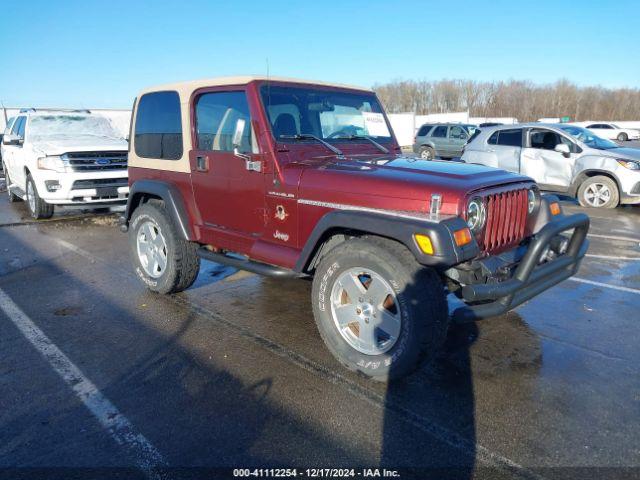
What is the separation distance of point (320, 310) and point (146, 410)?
1.32 m

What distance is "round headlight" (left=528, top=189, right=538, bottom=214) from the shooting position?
380 centimetres

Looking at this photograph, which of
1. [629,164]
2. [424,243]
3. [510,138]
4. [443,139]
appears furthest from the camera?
[443,139]

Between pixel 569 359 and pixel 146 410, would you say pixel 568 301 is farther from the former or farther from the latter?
pixel 146 410

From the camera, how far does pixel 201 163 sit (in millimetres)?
4363

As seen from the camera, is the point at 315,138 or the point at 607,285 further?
the point at 607,285

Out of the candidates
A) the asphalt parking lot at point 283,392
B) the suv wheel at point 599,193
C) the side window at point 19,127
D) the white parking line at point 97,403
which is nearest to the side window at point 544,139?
the suv wheel at point 599,193

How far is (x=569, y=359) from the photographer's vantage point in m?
3.65

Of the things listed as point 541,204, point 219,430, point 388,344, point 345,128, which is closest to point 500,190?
point 541,204

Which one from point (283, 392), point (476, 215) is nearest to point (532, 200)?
point (476, 215)

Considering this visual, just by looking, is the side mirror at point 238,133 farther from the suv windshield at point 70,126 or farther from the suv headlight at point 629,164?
the suv headlight at point 629,164

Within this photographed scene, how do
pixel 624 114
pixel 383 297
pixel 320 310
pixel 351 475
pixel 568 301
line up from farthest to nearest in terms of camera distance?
pixel 624 114
pixel 568 301
pixel 320 310
pixel 383 297
pixel 351 475

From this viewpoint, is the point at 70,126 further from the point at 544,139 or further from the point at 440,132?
the point at 440,132

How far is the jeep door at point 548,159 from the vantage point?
10195 mm

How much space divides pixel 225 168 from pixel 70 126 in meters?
7.50
